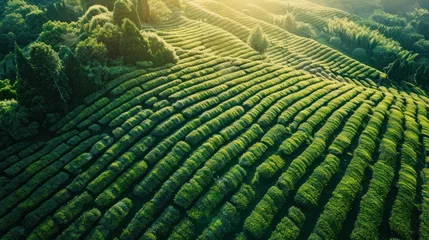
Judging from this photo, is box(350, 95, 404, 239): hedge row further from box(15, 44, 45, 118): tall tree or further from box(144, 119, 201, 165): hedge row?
box(15, 44, 45, 118): tall tree

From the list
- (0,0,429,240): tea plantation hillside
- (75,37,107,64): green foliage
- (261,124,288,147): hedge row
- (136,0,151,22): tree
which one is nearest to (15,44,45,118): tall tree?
(0,0,429,240): tea plantation hillside

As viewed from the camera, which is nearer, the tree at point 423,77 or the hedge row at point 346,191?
the hedge row at point 346,191

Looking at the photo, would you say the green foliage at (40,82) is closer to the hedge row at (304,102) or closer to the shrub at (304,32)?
the hedge row at (304,102)

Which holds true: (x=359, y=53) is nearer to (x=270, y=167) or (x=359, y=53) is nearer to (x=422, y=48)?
(x=422, y=48)

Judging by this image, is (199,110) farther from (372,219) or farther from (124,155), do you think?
(372,219)

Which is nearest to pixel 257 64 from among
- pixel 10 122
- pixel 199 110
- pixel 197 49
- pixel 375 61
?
pixel 197 49

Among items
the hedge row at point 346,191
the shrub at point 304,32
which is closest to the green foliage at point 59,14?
the shrub at point 304,32

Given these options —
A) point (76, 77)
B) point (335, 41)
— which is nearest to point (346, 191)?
point (76, 77)

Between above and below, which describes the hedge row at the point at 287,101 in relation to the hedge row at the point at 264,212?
above
